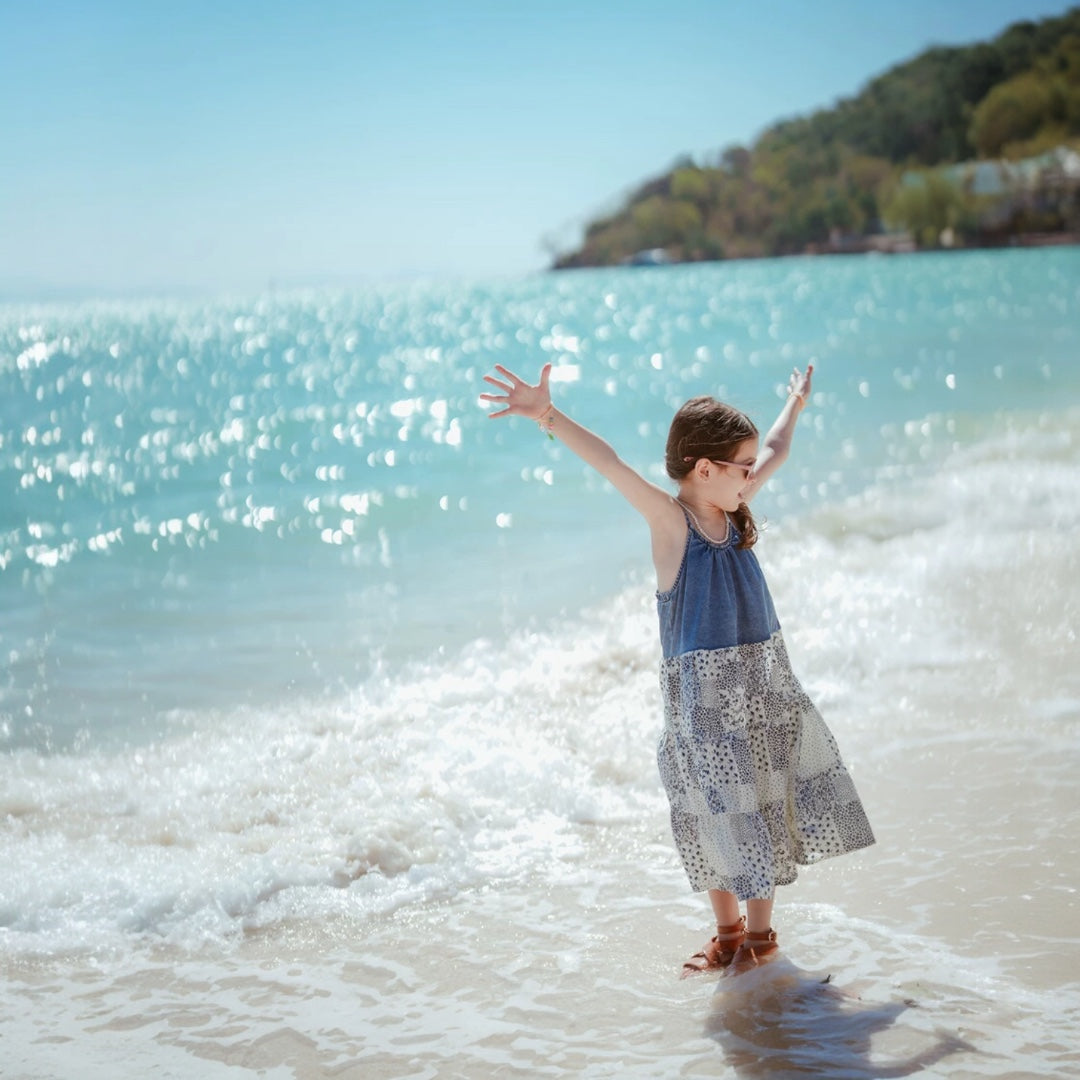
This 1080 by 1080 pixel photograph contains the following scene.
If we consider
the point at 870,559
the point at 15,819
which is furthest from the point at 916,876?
the point at 870,559

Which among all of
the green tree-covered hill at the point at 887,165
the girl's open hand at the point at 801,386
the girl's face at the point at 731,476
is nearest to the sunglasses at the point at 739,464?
the girl's face at the point at 731,476

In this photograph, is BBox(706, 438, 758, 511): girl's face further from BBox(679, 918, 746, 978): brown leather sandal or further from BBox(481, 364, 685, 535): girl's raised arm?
BBox(679, 918, 746, 978): brown leather sandal

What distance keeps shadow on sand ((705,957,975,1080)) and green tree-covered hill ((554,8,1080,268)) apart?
97.9 metres

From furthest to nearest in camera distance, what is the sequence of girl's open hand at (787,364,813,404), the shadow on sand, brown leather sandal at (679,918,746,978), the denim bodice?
girl's open hand at (787,364,813,404)
brown leather sandal at (679,918,746,978)
the denim bodice
the shadow on sand

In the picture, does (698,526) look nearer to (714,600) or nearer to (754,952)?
(714,600)

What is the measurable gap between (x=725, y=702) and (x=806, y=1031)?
2.53ft

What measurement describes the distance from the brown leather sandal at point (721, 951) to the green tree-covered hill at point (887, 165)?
9776 cm

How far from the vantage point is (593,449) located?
9.78 feet

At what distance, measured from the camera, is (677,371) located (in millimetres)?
26250

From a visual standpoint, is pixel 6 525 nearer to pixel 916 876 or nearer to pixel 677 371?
pixel 916 876

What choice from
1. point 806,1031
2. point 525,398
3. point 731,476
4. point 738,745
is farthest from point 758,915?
point 525,398

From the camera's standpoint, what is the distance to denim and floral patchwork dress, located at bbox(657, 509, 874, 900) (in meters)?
3.06

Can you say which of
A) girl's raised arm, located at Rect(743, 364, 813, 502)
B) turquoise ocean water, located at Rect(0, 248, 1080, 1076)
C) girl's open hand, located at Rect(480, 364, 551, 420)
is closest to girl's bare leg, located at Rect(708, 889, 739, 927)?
turquoise ocean water, located at Rect(0, 248, 1080, 1076)

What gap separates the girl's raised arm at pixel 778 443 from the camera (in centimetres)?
327
